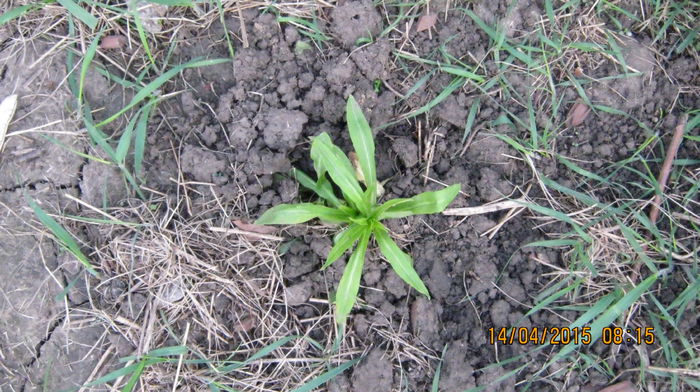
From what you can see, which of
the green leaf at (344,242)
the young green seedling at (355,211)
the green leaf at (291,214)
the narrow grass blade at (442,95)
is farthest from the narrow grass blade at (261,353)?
the narrow grass blade at (442,95)

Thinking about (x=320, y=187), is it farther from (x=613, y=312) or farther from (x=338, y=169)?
(x=613, y=312)

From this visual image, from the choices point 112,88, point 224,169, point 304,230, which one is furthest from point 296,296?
point 112,88

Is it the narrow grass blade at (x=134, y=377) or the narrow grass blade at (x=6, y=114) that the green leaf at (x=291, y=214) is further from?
the narrow grass blade at (x=6, y=114)

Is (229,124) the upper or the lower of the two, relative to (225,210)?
upper

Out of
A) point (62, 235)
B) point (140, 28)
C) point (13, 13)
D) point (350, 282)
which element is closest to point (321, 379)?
point (350, 282)

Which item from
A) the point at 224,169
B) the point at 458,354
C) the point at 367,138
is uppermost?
the point at 367,138

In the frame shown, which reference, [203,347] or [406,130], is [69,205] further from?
[406,130]
